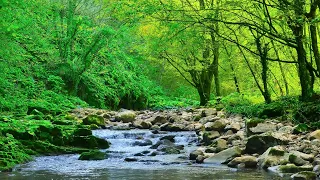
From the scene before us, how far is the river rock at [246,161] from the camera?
21.9 feet

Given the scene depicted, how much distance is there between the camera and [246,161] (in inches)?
265

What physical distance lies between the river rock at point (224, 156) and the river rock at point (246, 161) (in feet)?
0.78

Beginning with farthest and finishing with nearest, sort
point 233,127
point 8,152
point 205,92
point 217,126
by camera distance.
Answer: point 205,92, point 217,126, point 233,127, point 8,152

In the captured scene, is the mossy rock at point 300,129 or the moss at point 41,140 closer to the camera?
the moss at point 41,140

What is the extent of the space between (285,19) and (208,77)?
30.8 feet

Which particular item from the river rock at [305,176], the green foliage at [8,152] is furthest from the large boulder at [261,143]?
the green foliage at [8,152]

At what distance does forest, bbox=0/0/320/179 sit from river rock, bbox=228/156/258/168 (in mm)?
2336

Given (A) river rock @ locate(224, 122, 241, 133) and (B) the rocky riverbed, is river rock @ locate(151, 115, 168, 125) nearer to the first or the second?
(B) the rocky riverbed

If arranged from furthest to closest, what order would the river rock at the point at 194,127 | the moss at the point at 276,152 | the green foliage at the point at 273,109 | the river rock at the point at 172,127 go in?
the river rock at the point at 172,127 → the river rock at the point at 194,127 → the green foliage at the point at 273,109 → the moss at the point at 276,152

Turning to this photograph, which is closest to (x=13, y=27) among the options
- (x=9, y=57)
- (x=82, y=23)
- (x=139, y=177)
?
(x=9, y=57)

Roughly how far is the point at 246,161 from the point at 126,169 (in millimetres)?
1864

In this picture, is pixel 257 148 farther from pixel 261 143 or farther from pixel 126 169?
pixel 126 169

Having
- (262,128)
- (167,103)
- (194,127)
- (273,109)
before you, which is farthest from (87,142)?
(167,103)

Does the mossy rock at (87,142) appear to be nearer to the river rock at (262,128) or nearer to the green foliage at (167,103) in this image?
the river rock at (262,128)
